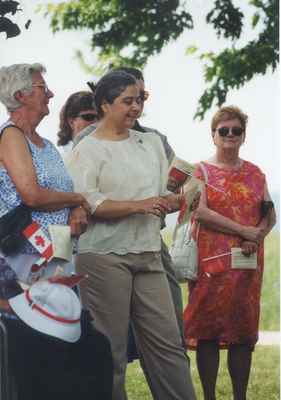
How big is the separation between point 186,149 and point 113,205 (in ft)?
5.98

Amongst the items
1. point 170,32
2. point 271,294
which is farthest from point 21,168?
point 271,294

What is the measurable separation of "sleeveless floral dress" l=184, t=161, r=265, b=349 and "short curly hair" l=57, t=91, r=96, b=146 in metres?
0.63

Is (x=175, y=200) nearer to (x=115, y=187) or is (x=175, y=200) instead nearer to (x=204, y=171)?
(x=115, y=187)

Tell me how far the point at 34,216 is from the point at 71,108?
109cm

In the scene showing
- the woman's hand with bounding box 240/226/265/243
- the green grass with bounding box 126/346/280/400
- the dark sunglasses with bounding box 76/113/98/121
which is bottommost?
the green grass with bounding box 126/346/280/400

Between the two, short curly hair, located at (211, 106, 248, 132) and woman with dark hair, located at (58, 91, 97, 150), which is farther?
short curly hair, located at (211, 106, 248, 132)

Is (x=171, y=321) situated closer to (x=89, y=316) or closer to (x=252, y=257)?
(x=89, y=316)

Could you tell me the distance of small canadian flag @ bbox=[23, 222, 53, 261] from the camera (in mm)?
3459

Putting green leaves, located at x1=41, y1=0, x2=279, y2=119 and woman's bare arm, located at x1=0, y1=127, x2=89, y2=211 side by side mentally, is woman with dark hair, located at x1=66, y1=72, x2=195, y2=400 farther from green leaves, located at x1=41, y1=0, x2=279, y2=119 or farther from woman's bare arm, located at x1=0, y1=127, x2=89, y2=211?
green leaves, located at x1=41, y1=0, x2=279, y2=119

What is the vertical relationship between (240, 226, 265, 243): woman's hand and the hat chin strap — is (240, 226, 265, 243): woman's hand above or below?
above

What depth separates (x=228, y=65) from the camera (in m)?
6.96

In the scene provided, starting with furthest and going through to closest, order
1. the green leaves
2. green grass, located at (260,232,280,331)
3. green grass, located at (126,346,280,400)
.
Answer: green grass, located at (260,232,280,331) < the green leaves < green grass, located at (126,346,280,400)

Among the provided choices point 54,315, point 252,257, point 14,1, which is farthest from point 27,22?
point 252,257

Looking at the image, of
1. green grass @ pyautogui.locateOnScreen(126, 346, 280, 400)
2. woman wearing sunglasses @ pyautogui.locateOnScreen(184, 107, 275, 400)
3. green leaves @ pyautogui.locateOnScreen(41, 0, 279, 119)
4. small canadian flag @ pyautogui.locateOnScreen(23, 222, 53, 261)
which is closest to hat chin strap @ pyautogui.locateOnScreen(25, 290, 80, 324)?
small canadian flag @ pyautogui.locateOnScreen(23, 222, 53, 261)
